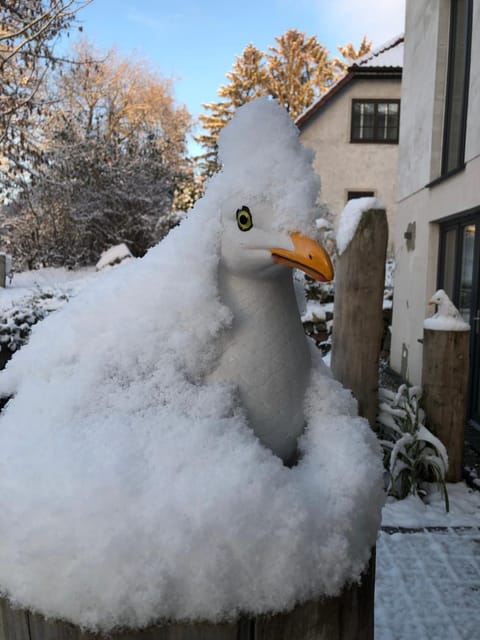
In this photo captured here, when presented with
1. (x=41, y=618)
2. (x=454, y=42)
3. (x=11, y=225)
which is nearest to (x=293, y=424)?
(x=41, y=618)

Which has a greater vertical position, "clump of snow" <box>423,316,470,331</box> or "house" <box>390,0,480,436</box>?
"house" <box>390,0,480,436</box>

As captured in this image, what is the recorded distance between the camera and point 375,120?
12.0 metres

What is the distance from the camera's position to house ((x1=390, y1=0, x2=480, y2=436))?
14.6 feet

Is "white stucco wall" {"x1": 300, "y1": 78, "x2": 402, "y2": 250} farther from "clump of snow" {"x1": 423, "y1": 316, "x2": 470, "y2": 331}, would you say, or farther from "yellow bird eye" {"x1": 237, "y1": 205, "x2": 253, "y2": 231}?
"yellow bird eye" {"x1": 237, "y1": 205, "x2": 253, "y2": 231}

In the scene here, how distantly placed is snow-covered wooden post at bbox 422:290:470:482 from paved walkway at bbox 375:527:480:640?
0.59m

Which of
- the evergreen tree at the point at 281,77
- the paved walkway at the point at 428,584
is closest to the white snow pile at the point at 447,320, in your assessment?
the paved walkway at the point at 428,584

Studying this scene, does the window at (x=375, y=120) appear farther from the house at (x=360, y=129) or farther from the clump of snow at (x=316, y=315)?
A: the clump of snow at (x=316, y=315)

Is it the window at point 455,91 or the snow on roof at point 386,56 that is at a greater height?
the snow on roof at point 386,56

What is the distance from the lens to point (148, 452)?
28.2 inches

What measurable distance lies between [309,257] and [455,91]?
5.25 metres

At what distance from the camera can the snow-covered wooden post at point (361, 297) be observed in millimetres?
2975

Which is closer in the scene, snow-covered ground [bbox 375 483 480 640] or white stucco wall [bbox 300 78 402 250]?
snow-covered ground [bbox 375 483 480 640]

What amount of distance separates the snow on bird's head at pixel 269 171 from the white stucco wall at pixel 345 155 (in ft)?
37.5

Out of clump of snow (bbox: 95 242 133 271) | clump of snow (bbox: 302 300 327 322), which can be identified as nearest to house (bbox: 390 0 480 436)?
clump of snow (bbox: 302 300 327 322)
